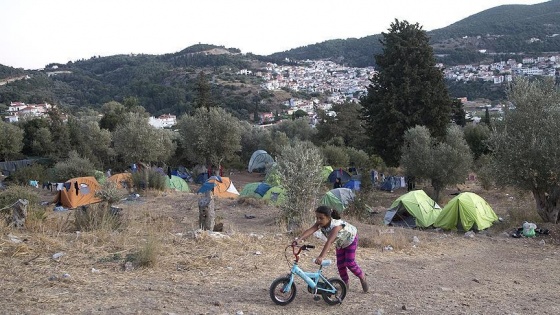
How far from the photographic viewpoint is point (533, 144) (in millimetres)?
10164

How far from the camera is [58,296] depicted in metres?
4.53

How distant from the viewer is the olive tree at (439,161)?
58.1 feet

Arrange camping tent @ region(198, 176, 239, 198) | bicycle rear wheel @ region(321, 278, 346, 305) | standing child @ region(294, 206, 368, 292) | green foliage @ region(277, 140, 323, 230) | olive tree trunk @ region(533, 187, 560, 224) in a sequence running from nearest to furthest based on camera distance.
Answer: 1. bicycle rear wheel @ region(321, 278, 346, 305)
2. standing child @ region(294, 206, 368, 292)
3. green foliage @ region(277, 140, 323, 230)
4. olive tree trunk @ region(533, 187, 560, 224)
5. camping tent @ region(198, 176, 239, 198)

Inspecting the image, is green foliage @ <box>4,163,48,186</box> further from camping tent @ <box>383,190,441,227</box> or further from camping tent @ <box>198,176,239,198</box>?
camping tent @ <box>383,190,441,227</box>

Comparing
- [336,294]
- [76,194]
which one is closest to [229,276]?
[336,294]

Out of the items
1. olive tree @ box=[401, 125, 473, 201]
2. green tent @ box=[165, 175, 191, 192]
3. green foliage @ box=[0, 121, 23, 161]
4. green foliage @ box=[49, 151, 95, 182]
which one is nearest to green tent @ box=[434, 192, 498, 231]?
olive tree @ box=[401, 125, 473, 201]

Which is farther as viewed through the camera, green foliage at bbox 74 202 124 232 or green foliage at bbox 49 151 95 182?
green foliage at bbox 49 151 95 182

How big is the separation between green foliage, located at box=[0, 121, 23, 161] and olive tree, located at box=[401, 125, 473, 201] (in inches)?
1031

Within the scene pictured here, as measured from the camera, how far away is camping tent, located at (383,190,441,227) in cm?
1256

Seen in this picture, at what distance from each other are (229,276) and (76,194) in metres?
14.8

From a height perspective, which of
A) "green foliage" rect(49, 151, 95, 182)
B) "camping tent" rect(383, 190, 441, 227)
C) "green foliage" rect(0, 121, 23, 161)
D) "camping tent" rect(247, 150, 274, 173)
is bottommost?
"camping tent" rect(247, 150, 274, 173)

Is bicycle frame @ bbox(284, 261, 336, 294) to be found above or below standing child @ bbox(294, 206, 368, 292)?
below

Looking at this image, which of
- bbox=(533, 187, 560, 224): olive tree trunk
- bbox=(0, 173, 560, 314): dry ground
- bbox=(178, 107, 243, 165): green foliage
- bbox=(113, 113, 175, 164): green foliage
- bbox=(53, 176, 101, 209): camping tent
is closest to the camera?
bbox=(0, 173, 560, 314): dry ground

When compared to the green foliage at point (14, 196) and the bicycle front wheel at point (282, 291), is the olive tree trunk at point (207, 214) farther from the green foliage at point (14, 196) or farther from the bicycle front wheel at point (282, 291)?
the green foliage at point (14, 196)
